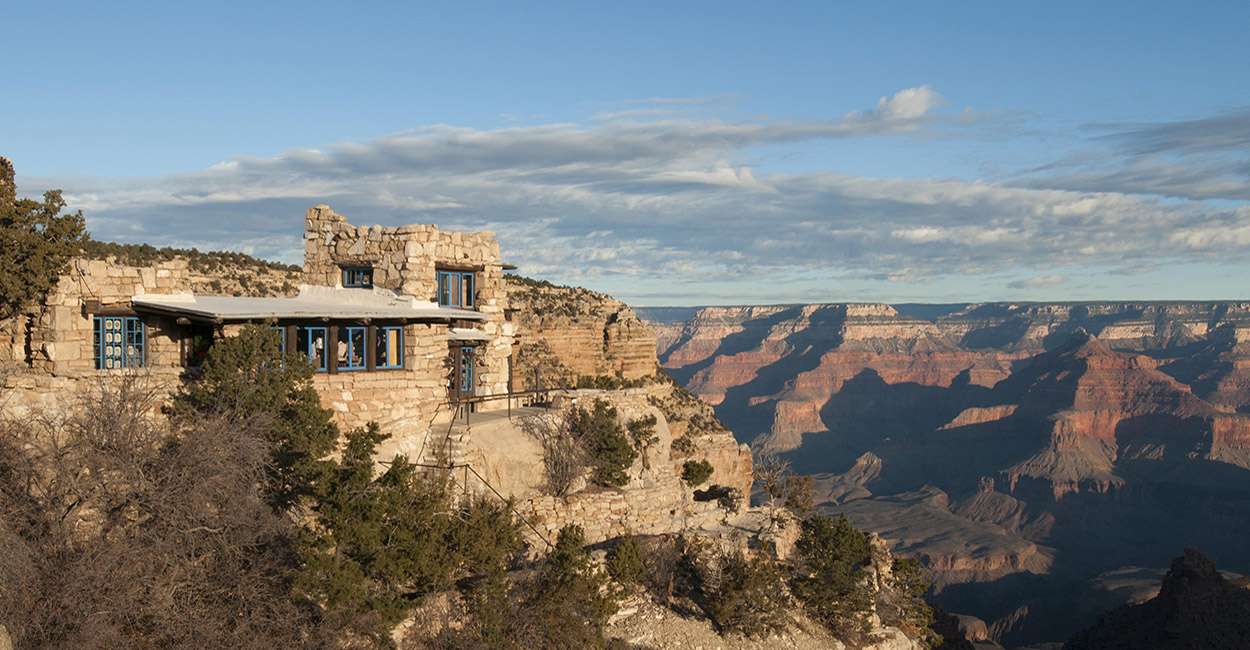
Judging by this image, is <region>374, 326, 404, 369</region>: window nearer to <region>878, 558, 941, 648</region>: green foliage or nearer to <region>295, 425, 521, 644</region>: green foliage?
<region>295, 425, 521, 644</region>: green foliage

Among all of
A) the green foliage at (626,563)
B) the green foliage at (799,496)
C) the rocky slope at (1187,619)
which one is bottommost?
→ the rocky slope at (1187,619)

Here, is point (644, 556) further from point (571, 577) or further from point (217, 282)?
point (217, 282)

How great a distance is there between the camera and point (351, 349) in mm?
25266

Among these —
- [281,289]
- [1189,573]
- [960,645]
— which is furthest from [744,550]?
[1189,573]

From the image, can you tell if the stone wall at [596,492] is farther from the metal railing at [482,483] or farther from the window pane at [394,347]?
the window pane at [394,347]

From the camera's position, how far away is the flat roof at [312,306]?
23.1m

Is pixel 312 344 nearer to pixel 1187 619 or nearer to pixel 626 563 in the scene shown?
pixel 626 563

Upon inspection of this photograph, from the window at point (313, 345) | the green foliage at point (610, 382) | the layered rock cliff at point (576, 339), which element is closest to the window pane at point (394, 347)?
the window at point (313, 345)

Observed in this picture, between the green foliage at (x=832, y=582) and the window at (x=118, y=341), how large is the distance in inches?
685

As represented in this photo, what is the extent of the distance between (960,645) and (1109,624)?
23.2 m

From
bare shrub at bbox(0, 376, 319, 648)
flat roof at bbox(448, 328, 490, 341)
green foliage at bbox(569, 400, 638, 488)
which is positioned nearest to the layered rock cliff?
flat roof at bbox(448, 328, 490, 341)

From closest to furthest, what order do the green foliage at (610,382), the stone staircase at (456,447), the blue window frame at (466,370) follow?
the stone staircase at (456,447) < the blue window frame at (466,370) < the green foliage at (610,382)

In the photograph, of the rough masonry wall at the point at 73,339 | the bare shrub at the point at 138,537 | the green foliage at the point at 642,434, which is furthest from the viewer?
the green foliage at the point at 642,434

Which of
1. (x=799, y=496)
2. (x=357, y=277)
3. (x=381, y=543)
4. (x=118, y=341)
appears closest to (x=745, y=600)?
(x=381, y=543)
